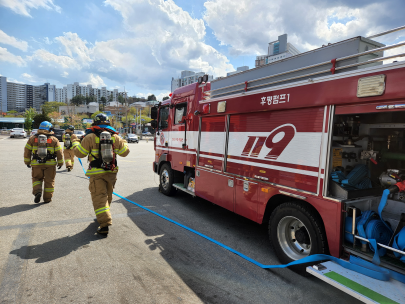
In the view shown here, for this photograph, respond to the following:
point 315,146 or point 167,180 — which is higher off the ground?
point 315,146

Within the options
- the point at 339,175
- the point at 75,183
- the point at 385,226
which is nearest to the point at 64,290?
the point at 339,175

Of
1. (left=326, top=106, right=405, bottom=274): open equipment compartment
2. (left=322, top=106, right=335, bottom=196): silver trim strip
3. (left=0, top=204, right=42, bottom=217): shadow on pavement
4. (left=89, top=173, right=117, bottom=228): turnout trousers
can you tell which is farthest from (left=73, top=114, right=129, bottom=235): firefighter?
(left=326, top=106, right=405, bottom=274): open equipment compartment

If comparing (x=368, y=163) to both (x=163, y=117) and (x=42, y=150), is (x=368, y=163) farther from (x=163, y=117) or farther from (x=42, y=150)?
(x=42, y=150)

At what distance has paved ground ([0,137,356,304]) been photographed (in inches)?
107

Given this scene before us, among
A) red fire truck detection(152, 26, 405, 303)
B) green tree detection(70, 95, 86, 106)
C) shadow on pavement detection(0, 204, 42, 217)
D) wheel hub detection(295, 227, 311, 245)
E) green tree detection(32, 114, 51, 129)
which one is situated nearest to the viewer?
red fire truck detection(152, 26, 405, 303)

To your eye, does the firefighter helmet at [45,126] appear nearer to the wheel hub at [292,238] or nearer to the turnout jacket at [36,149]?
the turnout jacket at [36,149]

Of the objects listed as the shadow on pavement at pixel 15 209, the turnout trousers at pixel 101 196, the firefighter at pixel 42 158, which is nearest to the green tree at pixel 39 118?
the firefighter at pixel 42 158

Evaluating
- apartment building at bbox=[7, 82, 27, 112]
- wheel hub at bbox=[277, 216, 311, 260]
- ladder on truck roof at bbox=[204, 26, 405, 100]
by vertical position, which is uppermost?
apartment building at bbox=[7, 82, 27, 112]

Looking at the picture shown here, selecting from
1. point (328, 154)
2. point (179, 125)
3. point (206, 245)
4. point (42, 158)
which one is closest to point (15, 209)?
point (42, 158)

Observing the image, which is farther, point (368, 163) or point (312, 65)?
point (368, 163)

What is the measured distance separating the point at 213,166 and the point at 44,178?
14.1ft

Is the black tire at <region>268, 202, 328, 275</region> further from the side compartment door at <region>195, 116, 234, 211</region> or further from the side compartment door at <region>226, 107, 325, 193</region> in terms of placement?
the side compartment door at <region>195, 116, 234, 211</region>

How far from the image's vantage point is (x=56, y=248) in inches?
146

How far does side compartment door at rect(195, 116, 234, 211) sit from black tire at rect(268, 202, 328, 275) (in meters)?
1.00
